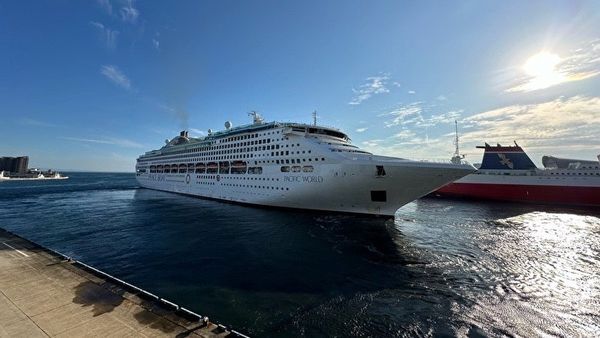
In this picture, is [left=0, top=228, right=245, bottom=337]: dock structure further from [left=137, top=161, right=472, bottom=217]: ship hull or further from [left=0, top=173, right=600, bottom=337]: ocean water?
[left=137, top=161, right=472, bottom=217]: ship hull

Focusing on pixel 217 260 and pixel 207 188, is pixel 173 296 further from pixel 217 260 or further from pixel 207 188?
pixel 207 188

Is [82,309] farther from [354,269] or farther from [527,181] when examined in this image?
[527,181]

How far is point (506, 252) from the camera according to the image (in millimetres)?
16938

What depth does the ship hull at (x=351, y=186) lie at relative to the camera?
74.7ft

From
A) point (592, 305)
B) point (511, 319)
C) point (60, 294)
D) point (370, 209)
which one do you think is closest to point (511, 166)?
point (370, 209)

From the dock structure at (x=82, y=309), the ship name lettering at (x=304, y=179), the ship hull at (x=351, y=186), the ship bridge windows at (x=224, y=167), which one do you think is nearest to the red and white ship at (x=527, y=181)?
the ship hull at (x=351, y=186)

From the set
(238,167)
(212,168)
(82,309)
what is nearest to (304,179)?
(238,167)

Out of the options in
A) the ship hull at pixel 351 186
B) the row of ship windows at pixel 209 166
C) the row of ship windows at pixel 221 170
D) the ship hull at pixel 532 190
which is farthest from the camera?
the ship hull at pixel 532 190

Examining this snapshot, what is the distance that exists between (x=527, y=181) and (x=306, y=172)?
137 ft

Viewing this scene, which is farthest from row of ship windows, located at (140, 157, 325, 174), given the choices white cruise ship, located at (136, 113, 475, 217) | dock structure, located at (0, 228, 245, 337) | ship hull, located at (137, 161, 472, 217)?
dock structure, located at (0, 228, 245, 337)

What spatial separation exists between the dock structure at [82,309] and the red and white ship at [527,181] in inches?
1785

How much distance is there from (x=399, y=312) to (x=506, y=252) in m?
12.5

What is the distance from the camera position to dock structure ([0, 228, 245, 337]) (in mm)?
6441

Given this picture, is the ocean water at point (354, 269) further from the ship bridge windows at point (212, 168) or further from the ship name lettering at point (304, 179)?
the ship bridge windows at point (212, 168)
